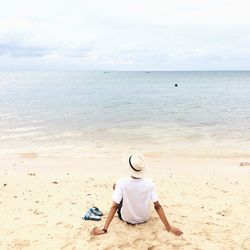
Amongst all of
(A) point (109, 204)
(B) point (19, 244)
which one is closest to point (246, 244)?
(A) point (109, 204)

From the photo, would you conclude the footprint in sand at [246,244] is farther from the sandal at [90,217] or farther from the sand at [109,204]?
the sandal at [90,217]

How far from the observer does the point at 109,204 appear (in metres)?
7.03

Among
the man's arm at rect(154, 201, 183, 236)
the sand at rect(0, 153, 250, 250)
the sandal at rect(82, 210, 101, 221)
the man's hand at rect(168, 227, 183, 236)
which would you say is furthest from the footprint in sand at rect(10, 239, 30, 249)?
the man's hand at rect(168, 227, 183, 236)

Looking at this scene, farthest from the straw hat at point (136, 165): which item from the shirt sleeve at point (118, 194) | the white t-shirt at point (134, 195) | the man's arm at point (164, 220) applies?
the man's arm at point (164, 220)

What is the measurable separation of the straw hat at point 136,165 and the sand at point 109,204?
3.33 ft

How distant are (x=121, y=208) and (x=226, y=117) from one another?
21.5 metres

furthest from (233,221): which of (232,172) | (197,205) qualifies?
(232,172)

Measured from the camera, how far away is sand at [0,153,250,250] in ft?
17.2

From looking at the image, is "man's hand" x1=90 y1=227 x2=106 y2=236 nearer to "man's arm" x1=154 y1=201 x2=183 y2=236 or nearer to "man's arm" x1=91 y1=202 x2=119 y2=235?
"man's arm" x1=91 y1=202 x2=119 y2=235

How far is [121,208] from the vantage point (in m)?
5.71

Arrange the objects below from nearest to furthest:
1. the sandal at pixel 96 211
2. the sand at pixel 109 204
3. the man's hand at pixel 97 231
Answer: the sand at pixel 109 204 < the man's hand at pixel 97 231 < the sandal at pixel 96 211

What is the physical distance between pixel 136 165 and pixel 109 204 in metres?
2.19

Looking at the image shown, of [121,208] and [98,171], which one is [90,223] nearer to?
[121,208]

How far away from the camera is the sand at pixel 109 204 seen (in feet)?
17.2
